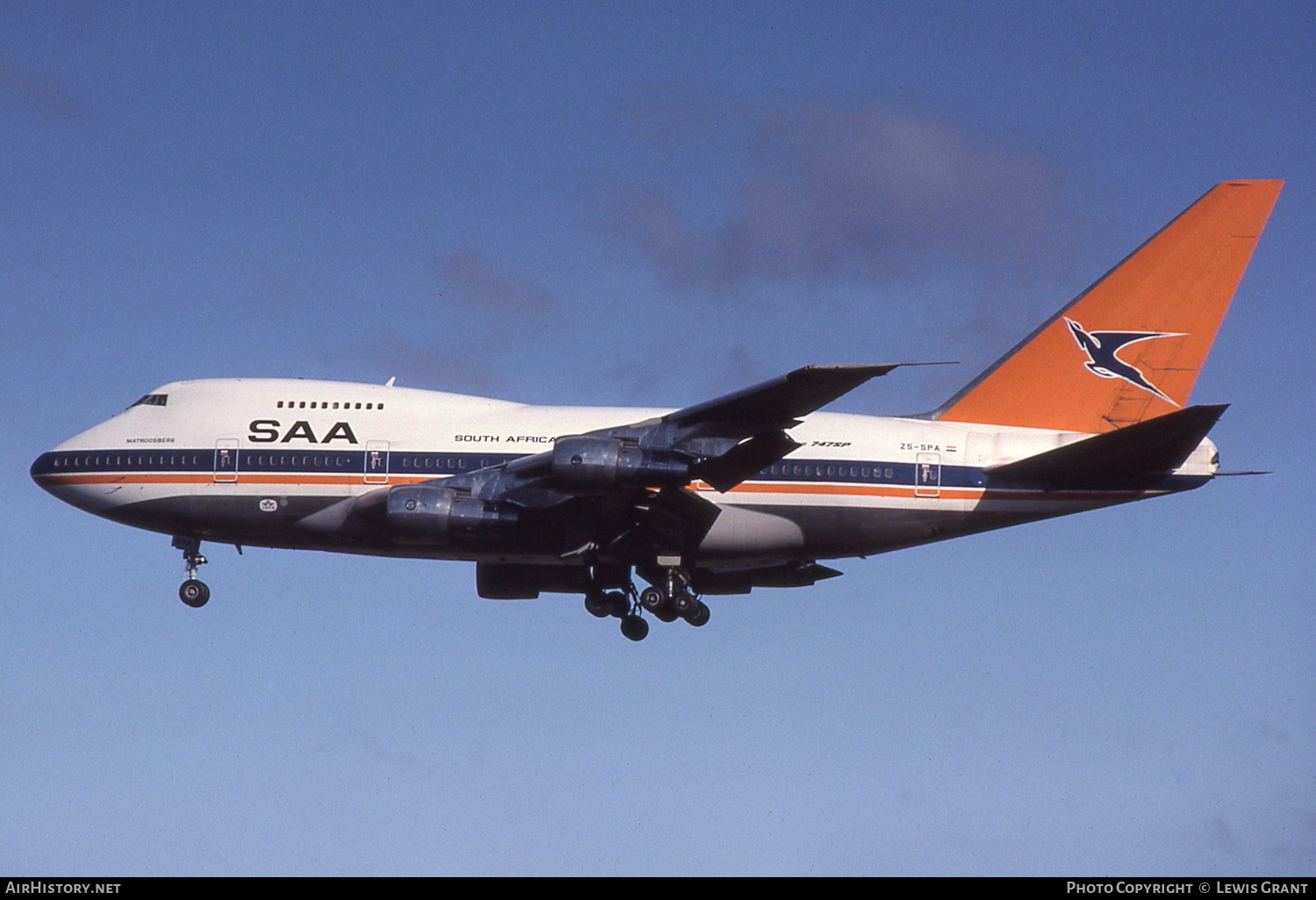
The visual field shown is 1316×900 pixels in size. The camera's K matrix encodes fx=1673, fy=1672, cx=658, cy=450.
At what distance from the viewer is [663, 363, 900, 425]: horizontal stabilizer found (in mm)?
36031

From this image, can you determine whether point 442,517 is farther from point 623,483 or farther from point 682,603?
point 682,603

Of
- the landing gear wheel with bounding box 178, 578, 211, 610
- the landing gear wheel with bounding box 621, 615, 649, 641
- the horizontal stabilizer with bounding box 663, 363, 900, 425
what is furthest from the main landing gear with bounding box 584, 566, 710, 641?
the landing gear wheel with bounding box 178, 578, 211, 610

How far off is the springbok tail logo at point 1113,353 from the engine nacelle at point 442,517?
52.3 ft

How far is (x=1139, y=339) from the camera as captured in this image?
4466 centimetres

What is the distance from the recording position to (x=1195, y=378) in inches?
1752

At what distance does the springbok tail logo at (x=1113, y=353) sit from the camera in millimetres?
44438

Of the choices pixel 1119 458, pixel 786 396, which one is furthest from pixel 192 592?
pixel 1119 458

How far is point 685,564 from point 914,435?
22.5 ft

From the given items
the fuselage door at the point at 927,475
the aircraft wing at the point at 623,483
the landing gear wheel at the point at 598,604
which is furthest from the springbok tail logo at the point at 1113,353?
the landing gear wheel at the point at 598,604

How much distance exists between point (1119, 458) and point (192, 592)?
84.2 feet
